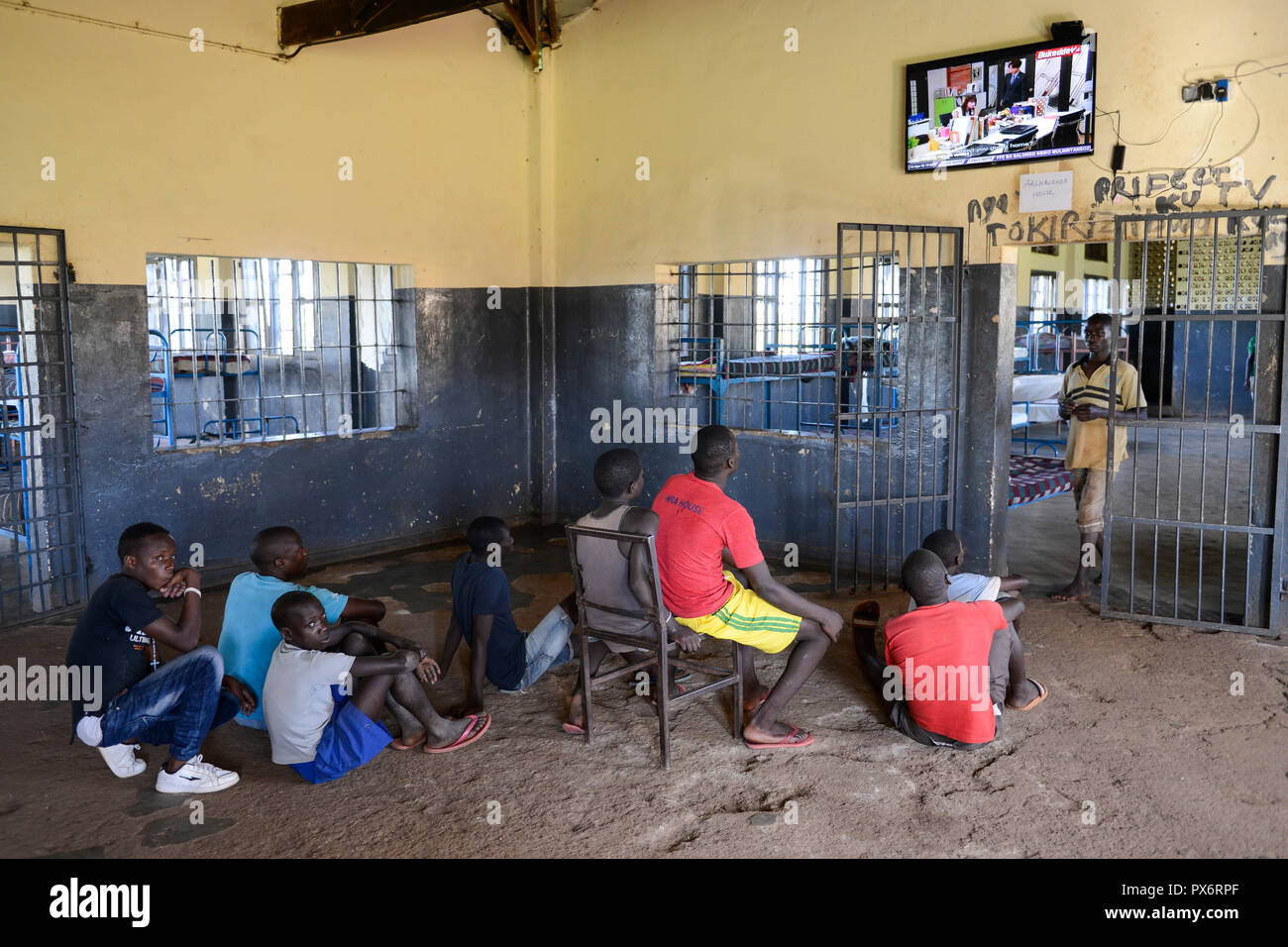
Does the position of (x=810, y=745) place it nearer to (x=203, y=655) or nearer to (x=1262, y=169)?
(x=203, y=655)

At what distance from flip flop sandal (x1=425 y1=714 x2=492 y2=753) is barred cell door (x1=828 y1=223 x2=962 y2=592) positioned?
259 centimetres

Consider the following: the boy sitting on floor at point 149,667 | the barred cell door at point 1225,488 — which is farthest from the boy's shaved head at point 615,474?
the barred cell door at point 1225,488

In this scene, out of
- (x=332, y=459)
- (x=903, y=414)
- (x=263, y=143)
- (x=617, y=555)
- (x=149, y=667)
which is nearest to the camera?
(x=149, y=667)

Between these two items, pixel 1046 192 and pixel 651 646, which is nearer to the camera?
pixel 651 646

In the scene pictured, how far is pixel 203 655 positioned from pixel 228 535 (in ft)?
10.3

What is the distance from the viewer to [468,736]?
13.0ft

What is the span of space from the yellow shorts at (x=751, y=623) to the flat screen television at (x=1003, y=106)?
10.8ft

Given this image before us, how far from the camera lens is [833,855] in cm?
312

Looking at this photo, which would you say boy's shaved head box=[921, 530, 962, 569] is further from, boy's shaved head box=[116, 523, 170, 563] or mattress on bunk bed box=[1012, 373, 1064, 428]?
mattress on bunk bed box=[1012, 373, 1064, 428]

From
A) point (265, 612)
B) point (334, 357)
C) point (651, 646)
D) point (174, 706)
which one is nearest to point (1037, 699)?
point (651, 646)

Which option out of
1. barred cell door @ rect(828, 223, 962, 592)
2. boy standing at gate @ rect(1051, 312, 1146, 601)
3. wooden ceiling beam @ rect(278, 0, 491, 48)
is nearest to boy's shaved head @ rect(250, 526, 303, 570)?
barred cell door @ rect(828, 223, 962, 592)

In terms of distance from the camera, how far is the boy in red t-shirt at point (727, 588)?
372 centimetres

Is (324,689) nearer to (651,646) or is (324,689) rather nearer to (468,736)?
(468,736)

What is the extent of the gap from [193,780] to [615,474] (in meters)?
1.85
